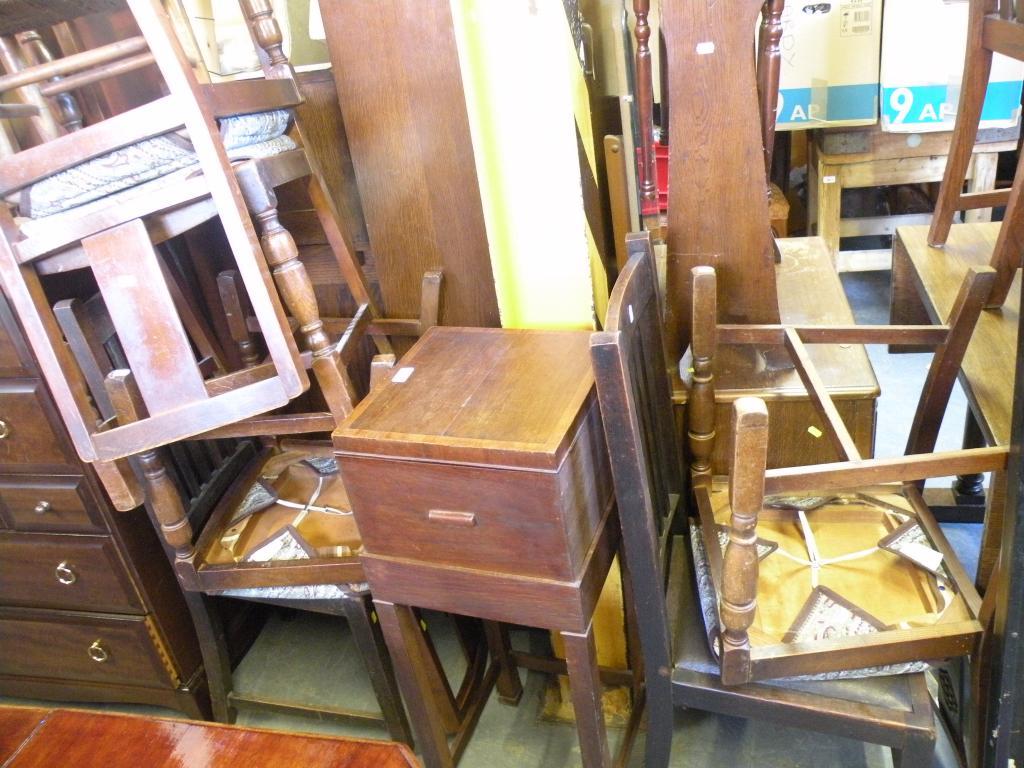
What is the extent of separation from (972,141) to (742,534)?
4.23 feet

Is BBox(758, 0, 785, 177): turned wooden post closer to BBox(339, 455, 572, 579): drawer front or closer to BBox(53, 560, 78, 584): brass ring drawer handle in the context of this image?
BBox(339, 455, 572, 579): drawer front

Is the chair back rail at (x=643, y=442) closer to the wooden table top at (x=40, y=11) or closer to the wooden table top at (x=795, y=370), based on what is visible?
the wooden table top at (x=795, y=370)

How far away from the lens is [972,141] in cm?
176

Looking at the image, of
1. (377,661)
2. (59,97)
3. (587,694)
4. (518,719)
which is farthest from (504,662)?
(59,97)

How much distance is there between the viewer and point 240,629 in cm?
188

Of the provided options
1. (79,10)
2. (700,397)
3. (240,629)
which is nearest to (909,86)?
(700,397)

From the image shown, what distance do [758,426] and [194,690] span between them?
1.37 metres

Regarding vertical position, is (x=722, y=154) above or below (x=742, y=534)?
above

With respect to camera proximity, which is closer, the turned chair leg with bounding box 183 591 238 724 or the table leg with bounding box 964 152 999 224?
the turned chair leg with bounding box 183 591 238 724

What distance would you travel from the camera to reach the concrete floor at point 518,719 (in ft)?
4.88

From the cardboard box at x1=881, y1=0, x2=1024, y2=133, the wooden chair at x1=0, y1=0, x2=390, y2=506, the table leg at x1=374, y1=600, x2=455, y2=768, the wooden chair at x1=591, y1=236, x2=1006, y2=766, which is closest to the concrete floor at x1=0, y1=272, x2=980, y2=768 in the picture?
the table leg at x1=374, y1=600, x2=455, y2=768

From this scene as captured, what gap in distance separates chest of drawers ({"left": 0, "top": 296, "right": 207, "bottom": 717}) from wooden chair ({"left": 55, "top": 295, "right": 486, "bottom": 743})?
0.15 metres

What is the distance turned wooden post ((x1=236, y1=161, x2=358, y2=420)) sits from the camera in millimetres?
1069

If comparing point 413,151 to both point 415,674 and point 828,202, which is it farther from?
point 828,202
